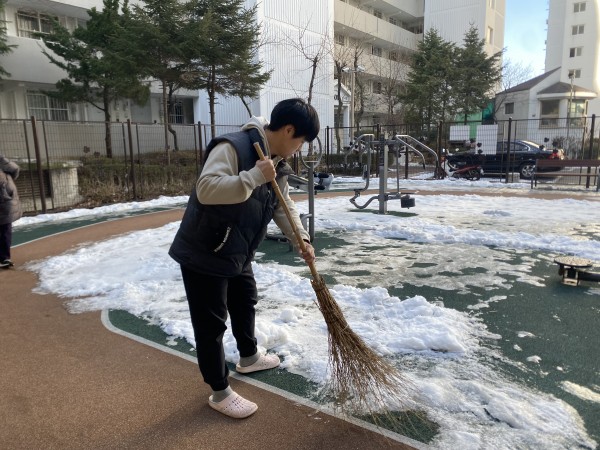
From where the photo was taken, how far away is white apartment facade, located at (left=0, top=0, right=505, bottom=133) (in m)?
17.2

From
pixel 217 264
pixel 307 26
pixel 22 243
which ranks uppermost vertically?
pixel 307 26

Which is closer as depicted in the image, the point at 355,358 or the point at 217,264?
the point at 217,264

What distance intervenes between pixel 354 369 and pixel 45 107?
64.1 ft

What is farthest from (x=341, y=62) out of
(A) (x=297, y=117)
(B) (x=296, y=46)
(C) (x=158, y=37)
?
(A) (x=297, y=117)

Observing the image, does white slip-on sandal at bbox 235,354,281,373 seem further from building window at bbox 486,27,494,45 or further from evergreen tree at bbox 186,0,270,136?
building window at bbox 486,27,494,45

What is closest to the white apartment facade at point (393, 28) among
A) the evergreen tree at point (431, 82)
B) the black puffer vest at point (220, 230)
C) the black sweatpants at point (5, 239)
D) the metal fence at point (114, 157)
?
the evergreen tree at point (431, 82)

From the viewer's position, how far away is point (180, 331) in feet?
11.6

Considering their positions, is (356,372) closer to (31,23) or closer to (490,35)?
(31,23)

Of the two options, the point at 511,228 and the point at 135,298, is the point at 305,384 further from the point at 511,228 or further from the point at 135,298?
the point at 511,228

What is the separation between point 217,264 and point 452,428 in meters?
1.42

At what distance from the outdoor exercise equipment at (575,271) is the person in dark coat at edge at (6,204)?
19.8 feet

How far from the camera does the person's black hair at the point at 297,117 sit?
2.17m

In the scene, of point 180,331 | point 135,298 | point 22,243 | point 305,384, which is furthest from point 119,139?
point 305,384

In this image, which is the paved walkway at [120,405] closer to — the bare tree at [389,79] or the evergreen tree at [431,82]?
the evergreen tree at [431,82]
